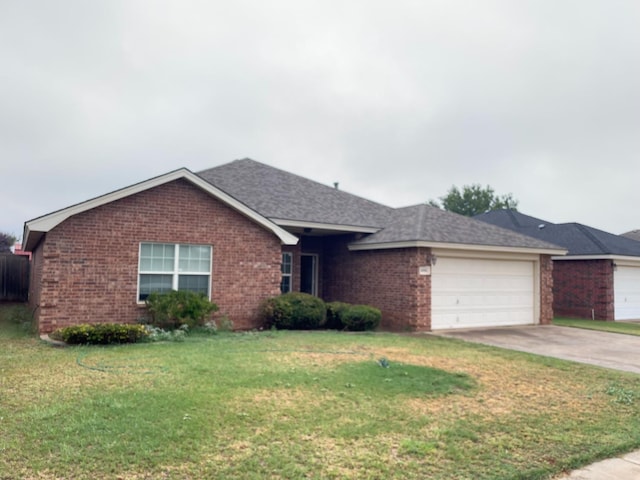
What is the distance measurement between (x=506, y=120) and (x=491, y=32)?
648 centimetres

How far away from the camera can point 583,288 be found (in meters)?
20.0

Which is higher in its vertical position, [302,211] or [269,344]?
[302,211]

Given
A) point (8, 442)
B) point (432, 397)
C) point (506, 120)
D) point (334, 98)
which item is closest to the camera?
point (8, 442)

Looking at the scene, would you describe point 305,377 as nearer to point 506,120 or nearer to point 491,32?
point 491,32

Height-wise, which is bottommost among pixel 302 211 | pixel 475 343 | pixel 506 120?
pixel 475 343

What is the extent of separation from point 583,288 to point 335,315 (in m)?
12.4

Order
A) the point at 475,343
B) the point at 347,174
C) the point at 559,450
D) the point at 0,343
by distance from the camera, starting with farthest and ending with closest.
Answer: the point at 347,174
the point at 475,343
the point at 0,343
the point at 559,450

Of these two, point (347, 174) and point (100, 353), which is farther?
point (347, 174)

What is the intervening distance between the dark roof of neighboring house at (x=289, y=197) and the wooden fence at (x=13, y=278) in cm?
1000

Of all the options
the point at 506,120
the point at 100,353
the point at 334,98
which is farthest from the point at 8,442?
the point at 506,120

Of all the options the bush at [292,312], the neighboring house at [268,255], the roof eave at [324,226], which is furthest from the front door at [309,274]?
the bush at [292,312]

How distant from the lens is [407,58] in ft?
46.8

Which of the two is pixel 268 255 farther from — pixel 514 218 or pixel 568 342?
pixel 514 218

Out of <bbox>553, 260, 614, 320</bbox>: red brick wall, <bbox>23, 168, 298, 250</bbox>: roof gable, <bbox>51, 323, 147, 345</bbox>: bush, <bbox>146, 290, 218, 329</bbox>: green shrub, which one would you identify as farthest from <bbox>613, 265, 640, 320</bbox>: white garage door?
<bbox>51, 323, 147, 345</bbox>: bush
